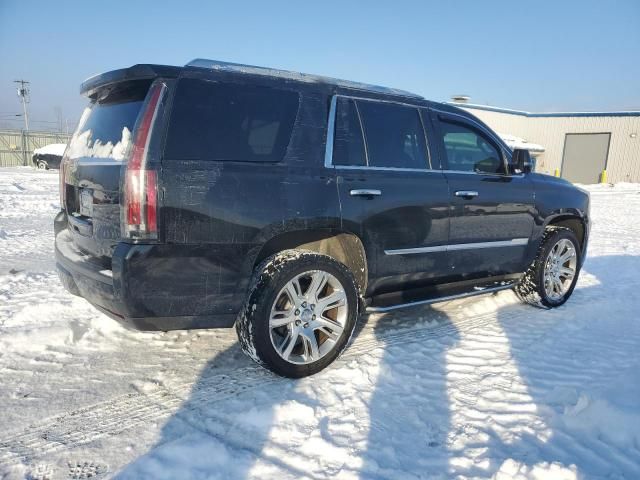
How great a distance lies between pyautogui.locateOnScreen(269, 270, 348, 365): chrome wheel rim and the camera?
9.43ft

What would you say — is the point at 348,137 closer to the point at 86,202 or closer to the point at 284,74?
the point at 284,74

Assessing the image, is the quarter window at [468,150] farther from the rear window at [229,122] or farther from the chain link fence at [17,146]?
the chain link fence at [17,146]

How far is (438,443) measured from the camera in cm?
230

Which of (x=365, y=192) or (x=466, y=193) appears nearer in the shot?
(x=365, y=192)

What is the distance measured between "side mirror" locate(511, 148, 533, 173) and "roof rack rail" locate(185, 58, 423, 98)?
1179mm

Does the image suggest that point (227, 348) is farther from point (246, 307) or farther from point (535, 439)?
point (535, 439)

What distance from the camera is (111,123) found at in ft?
9.21

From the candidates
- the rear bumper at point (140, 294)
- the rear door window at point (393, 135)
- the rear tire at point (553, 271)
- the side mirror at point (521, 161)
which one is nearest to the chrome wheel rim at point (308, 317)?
the rear bumper at point (140, 294)

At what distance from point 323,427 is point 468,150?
9.00ft

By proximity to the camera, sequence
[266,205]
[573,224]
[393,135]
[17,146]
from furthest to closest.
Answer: [17,146], [573,224], [393,135], [266,205]

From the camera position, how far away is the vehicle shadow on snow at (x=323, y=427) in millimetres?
2098

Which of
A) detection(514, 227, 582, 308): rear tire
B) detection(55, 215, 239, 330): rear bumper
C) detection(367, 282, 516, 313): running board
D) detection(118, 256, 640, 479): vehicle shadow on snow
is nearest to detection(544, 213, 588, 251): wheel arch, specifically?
detection(514, 227, 582, 308): rear tire

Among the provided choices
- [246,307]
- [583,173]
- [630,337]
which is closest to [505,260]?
[630,337]

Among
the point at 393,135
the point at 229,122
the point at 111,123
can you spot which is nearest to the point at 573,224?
the point at 393,135
